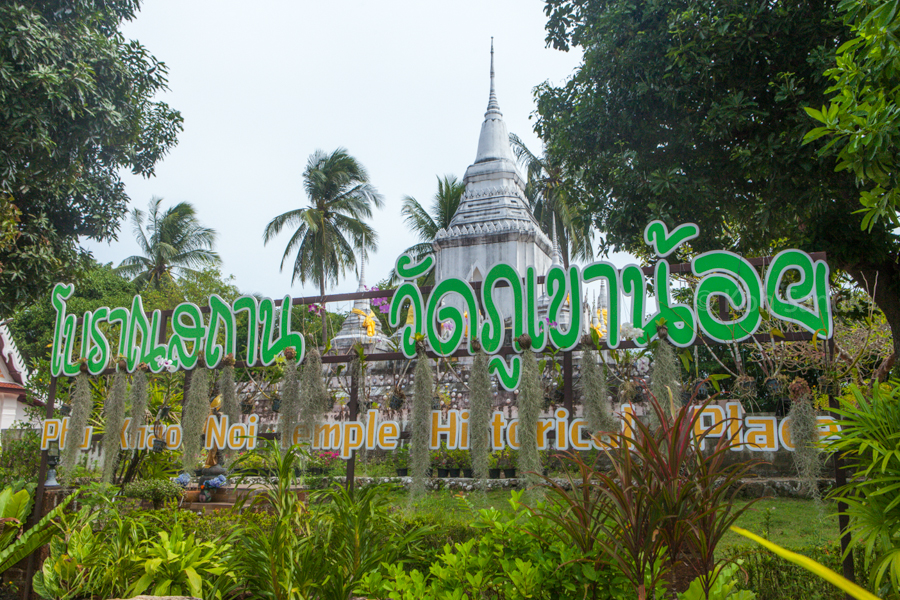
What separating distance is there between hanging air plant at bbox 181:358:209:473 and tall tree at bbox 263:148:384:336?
17.1 meters

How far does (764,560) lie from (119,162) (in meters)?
11.3

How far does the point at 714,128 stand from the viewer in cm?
733

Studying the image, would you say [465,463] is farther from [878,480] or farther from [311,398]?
[878,480]

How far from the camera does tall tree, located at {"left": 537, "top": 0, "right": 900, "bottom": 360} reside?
7.02 meters

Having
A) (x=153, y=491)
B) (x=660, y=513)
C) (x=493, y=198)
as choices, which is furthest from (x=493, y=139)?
(x=660, y=513)

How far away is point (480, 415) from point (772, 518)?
160 inches

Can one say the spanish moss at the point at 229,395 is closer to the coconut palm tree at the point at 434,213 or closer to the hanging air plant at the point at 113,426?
the hanging air plant at the point at 113,426

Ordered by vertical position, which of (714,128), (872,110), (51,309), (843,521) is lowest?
(843,521)

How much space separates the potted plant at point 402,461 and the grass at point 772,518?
1.04 metres

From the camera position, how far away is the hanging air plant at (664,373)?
4.70 meters

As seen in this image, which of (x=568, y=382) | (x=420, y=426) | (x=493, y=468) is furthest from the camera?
(x=493, y=468)

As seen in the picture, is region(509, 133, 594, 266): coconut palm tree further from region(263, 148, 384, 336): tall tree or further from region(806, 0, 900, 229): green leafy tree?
region(806, 0, 900, 229): green leafy tree

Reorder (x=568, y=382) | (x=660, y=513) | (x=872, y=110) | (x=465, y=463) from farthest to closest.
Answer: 1. (x=465, y=463)
2. (x=568, y=382)
3. (x=872, y=110)
4. (x=660, y=513)

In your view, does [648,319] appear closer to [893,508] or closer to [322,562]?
A: [893,508]
